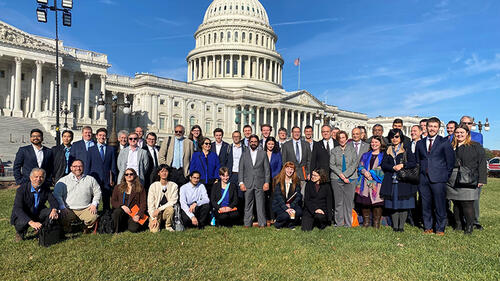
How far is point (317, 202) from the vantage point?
9.12 meters

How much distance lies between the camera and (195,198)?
9352 mm

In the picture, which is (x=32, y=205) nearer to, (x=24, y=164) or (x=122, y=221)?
(x=24, y=164)

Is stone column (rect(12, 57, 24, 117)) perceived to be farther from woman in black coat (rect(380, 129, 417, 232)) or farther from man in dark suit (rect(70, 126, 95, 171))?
woman in black coat (rect(380, 129, 417, 232))

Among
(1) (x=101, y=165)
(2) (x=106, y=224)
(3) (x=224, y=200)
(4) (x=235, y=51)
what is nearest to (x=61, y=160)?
(1) (x=101, y=165)

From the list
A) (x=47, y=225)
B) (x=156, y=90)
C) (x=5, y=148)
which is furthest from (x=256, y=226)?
(x=156, y=90)

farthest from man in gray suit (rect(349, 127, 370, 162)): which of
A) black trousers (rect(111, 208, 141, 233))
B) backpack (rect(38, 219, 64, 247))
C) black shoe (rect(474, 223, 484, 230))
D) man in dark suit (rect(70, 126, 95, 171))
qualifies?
backpack (rect(38, 219, 64, 247))

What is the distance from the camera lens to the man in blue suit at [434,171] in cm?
857

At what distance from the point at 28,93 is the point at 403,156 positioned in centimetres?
A: 4447

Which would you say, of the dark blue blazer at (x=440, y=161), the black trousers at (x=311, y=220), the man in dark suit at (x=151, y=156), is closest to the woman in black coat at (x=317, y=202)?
the black trousers at (x=311, y=220)

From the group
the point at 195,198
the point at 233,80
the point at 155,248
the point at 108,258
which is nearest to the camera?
the point at 108,258

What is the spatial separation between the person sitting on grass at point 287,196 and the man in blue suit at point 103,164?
4257 millimetres

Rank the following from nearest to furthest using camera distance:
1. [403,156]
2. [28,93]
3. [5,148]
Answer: [403,156] → [5,148] → [28,93]

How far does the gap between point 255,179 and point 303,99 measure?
66823 mm

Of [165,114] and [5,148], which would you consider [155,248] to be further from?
[165,114]
